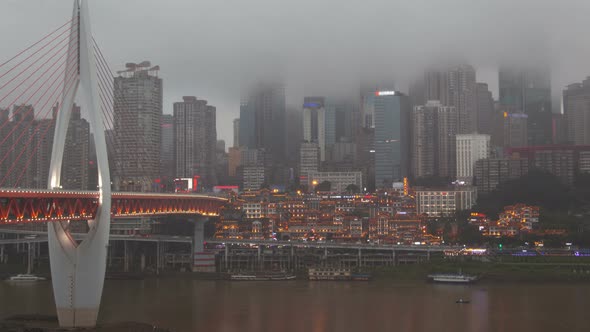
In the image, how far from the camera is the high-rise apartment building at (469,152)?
205 ft

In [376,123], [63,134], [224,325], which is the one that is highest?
[376,123]

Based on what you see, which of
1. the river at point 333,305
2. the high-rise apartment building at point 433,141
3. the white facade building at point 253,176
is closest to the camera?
the river at point 333,305

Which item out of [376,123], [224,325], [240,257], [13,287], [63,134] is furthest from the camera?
[376,123]

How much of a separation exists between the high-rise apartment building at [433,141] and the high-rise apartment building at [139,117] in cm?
2136

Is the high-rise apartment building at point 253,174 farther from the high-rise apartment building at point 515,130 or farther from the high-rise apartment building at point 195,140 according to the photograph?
the high-rise apartment building at point 515,130

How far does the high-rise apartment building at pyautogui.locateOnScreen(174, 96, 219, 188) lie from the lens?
6925 centimetres

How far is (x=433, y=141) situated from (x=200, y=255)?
36.2 meters

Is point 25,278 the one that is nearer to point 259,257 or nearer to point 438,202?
point 259,257

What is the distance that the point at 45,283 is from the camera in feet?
101

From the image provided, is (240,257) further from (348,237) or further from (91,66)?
(91,66)

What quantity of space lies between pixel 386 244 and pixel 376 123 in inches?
1261

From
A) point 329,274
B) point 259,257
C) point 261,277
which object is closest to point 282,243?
point 259,257

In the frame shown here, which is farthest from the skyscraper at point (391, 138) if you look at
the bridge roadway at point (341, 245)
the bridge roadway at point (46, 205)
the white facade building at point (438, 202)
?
the bridge roadway at point (46, 205)

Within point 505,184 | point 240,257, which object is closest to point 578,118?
point 505,184
